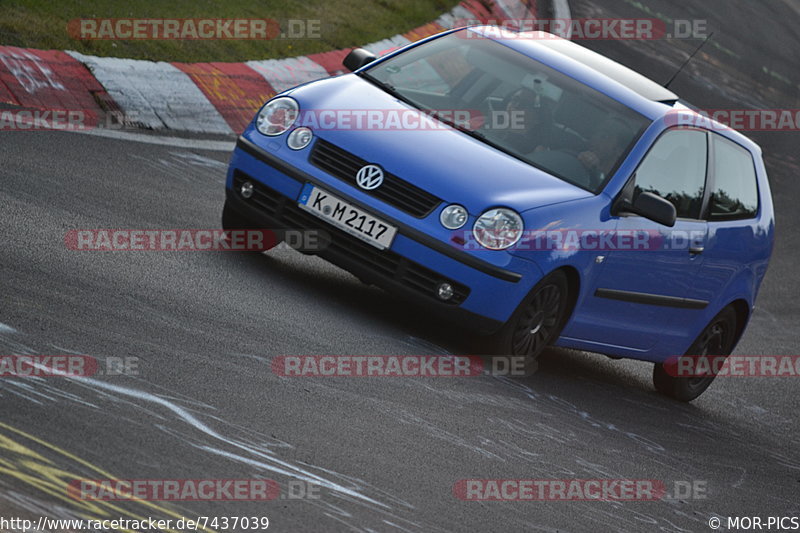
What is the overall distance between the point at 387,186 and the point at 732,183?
287 centimetres

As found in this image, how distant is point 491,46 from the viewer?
890 centimetres

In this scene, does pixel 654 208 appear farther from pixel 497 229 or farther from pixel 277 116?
pixel 277 116

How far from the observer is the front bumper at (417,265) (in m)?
7.31

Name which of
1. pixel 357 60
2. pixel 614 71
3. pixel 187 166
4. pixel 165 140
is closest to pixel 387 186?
pixel 357 60

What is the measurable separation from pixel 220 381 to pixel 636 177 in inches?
126

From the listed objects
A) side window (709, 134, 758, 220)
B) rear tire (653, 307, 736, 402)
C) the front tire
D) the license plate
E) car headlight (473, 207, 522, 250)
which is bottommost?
rear tire (653, 307, 736, 402)

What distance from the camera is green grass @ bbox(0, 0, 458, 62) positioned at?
37.6 feet

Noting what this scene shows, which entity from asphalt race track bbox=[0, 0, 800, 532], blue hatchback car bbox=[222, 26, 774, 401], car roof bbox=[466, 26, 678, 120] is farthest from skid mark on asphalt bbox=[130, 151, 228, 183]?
car roof bbox=[466, 26, 678, 120]

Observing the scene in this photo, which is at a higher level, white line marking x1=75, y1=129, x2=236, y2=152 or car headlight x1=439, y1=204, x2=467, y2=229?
car headlight x1=439, y1=204, x2=467, y2=229

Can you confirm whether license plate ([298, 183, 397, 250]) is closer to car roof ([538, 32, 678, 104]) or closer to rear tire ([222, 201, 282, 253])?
rear tire ([222, 201, 282, 253])

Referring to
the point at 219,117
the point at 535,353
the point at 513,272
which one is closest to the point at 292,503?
the point at 513,272

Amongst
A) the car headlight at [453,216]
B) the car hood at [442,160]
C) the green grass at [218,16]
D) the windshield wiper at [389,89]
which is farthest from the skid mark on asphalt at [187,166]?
the car headlight at [453,216]

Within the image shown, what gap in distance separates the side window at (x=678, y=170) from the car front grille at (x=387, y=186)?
1.41m

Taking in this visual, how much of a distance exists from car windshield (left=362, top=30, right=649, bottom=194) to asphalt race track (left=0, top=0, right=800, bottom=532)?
115cm
